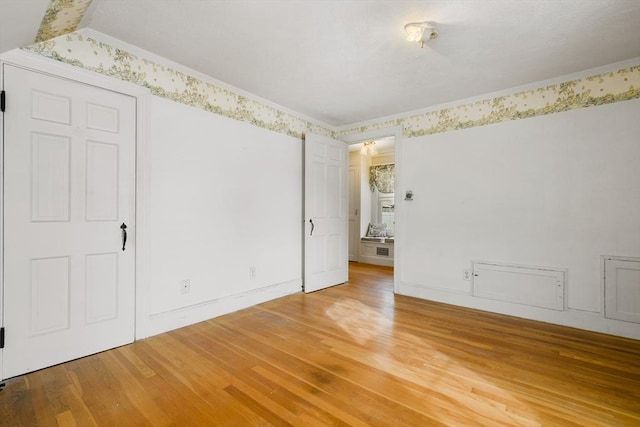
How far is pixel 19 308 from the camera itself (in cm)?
201

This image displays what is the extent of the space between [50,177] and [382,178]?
5.95m

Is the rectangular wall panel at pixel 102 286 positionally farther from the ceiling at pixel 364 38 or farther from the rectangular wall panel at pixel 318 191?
the rectangular wall panel at pixel 318 191

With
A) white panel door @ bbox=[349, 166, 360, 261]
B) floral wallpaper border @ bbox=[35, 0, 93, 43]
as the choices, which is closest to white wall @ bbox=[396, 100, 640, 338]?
white panel door @ bbox=[349, 166, 360, 261]

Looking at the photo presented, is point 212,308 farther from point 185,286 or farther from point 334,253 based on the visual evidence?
point 334,253

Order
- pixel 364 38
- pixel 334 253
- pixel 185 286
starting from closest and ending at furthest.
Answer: pixel 364 38, pixel 185 286, pixel 334 253

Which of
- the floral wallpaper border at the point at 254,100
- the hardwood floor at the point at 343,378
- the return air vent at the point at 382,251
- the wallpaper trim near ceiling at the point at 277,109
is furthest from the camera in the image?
the return air vent at the point at 382,251

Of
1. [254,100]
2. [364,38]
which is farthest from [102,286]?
[364,38]

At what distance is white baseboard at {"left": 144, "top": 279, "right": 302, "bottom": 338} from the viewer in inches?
108

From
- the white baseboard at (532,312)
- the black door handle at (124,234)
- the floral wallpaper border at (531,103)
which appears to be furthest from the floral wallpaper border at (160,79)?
the white baseboard at (532,312)

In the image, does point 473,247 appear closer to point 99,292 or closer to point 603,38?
point 603,38

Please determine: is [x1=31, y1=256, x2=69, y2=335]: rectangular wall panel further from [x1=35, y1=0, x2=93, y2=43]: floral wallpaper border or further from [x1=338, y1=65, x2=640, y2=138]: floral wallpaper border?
[x1=338, y1=65, x2=640, y2=138]: floral wallpaper border

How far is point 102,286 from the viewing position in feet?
7.86

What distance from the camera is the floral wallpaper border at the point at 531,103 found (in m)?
2.82

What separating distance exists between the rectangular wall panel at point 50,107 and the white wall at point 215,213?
0.58 m
